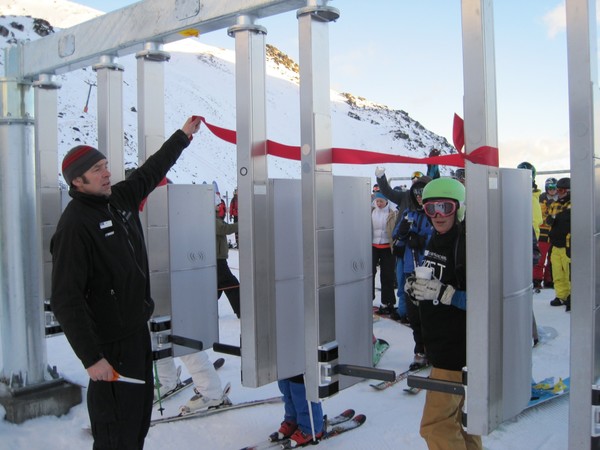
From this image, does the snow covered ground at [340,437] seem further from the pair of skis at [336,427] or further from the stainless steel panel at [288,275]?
the stainless steel panel at [288,275]

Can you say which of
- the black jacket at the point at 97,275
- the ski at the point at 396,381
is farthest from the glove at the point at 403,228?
the black jacket at the point at 97,275

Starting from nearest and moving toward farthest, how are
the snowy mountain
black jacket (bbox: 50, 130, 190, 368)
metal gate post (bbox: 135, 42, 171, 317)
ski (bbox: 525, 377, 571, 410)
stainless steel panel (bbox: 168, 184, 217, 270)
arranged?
black jacket (bbox: 50, 130, 190, 368)
metal gate post (bbox: 135, 42, 171, 317)
stainless steel panel (bbox: 168, 184, 217, 270)
ski (bbox: 525, 377, 571, 410)
the snowy mountain

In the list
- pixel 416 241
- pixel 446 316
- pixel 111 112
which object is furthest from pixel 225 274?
pixel 446 316

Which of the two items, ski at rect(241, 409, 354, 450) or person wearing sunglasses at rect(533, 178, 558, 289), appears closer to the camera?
ski at rect(241, 409, 354, 450)

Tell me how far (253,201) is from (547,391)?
2.87m

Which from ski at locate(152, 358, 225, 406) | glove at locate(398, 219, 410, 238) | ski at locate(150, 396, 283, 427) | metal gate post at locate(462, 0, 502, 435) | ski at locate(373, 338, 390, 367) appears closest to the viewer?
metal gate post at locate(462, 0, 502, 435)

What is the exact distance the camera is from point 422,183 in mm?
5137

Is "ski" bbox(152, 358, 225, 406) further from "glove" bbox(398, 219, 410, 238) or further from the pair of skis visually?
"glove" bbox(398, 219, 410, 238)

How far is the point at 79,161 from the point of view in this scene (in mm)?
2693

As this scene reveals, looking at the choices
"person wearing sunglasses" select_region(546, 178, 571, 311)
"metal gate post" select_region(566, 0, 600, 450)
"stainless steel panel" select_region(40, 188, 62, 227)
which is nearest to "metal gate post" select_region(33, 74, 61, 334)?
"stainless steel panel" select_region(40, 188, 62, 227)

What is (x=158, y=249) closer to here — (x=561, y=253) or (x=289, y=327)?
(x=289, y=327)

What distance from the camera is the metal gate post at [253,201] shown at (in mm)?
2719

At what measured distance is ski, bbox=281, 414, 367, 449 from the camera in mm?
3673

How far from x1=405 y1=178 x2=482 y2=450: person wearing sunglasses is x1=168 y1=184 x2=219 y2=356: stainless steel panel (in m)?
1.60
